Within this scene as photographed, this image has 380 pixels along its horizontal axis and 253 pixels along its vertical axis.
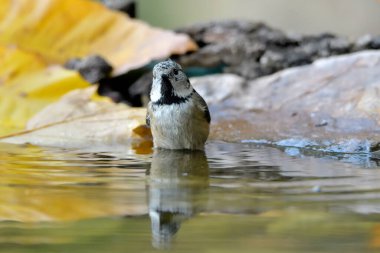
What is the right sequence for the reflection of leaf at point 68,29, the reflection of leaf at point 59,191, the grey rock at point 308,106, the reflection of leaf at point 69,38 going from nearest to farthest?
1. the reflection of leaf at point 59,191
2. the grey rock at point 308,106
3. the reflection of leaf at point 69,38
4. the reflection of leaf at point 68,29

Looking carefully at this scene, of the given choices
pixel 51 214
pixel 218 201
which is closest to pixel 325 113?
pixel 218 201

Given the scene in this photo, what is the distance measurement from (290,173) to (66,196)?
0.84 m

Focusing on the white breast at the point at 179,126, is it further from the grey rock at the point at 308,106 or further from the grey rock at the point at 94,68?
the grey rock at the point at 94,68

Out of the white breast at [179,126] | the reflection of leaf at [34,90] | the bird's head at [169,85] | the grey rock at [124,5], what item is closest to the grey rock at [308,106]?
the white breast at [179,126]

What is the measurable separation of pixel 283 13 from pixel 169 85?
2298 mm

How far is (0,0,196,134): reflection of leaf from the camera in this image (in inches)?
187

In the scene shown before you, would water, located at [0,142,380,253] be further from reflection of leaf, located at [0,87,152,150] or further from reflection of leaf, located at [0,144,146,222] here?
reflection of leaf, located at [0,87,152,150]

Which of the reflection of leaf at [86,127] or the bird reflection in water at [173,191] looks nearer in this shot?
the bird reflection in water at [173,191]

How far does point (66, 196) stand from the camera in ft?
7.02

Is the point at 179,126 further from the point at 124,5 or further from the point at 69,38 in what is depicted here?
the point at 124,5

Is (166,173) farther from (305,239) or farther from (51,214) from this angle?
(305,239)

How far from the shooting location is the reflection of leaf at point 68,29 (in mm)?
5180

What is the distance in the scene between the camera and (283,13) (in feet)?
18.7

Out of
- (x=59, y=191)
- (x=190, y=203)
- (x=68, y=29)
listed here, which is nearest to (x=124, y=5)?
(x=68, y=29)
